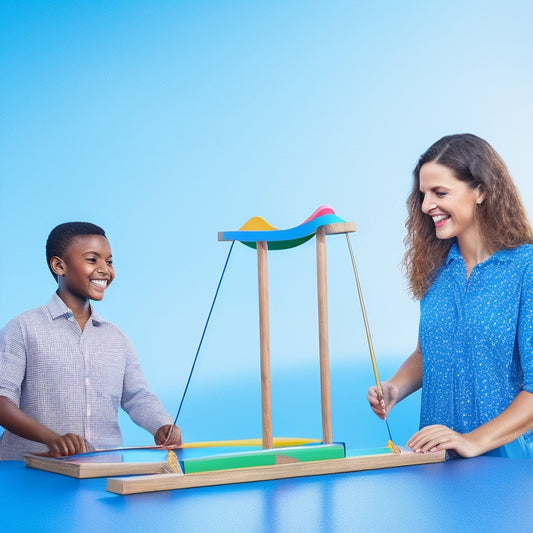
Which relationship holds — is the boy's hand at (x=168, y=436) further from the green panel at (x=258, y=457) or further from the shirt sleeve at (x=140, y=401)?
the green panel at (x=258, y=457)

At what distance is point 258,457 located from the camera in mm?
1324

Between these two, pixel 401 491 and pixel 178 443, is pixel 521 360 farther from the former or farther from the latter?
pixel 178 443

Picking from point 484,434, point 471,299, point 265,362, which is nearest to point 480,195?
point 471,299

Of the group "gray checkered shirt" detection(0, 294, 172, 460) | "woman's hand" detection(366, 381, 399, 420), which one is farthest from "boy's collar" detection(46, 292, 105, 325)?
"woman's hand" detection(366, 381, 399, 420)

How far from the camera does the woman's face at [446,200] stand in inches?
71.9

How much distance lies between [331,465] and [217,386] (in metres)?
3.48

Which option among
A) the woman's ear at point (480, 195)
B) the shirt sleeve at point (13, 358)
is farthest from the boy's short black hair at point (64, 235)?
the woman's ear at point (480, 195)

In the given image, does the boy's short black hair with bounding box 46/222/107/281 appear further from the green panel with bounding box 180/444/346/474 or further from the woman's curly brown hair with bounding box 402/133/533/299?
the green panel with bounding box 180/444/346/474

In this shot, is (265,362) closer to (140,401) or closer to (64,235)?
(140,401)

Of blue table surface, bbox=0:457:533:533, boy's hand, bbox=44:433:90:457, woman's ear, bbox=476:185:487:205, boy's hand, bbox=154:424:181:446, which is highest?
woman's ear, bbox=476:185:487:205

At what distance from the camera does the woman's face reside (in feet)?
5.99

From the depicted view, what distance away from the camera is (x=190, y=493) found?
120cm

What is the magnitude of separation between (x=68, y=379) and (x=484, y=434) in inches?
42.2

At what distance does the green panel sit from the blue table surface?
0.15 ft
